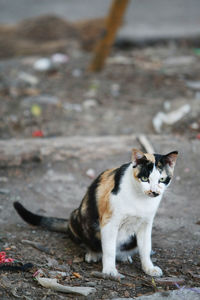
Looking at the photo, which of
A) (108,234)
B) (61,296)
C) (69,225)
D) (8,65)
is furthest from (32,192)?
(8,65)

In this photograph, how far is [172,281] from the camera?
11.0ft

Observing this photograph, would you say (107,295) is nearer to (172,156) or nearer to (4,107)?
(172,156)

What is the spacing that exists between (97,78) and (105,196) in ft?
15.3

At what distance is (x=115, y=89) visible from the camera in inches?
302

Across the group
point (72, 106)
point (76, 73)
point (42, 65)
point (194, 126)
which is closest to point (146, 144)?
point (194, 126)

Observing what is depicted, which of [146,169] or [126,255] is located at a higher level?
[146,169]

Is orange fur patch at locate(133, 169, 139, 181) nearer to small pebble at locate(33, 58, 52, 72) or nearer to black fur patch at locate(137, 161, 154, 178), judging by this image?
black fur patch at locate(137, 161, 154, 178)

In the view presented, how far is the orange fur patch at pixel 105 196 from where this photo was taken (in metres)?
3.46

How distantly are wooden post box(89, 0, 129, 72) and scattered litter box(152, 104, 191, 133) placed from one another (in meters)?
1.67

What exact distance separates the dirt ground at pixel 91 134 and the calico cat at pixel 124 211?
5.6 inches

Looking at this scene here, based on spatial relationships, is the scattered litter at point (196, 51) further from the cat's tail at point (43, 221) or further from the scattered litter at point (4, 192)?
the cat's tail at point (43, 221)

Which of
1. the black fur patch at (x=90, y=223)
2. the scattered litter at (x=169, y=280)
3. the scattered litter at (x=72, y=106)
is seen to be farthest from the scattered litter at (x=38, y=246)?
the scattered litter at (x=72, y=106)

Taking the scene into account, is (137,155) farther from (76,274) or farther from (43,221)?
(43,221)

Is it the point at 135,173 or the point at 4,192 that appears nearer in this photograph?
the point at 135,173
